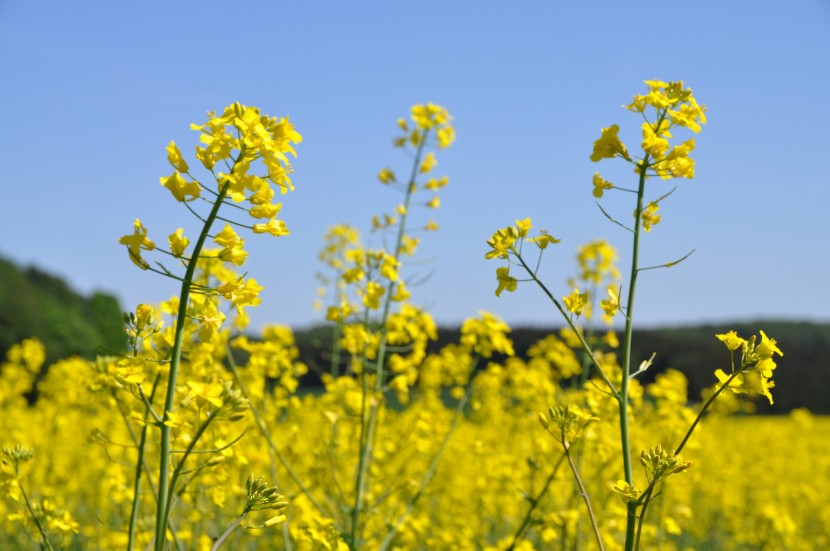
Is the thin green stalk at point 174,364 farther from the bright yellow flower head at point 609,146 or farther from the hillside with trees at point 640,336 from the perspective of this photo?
the hillside with trees at point 640,336

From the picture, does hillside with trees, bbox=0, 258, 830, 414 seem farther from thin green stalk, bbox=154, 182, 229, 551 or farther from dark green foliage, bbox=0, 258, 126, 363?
thin green stalk, bbox=154, 182, 229, 551

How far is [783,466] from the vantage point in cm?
1094

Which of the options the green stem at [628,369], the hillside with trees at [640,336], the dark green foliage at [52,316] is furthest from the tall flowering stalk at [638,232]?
the dark green foliage at [52,316]

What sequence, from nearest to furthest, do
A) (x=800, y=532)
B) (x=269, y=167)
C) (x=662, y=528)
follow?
1. (x=269, y=167)
2. (x=662, y=528)
3. (x=800, y=532)

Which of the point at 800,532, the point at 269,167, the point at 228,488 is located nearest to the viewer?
the point at 269,167

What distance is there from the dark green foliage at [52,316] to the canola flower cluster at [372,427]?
18061 millimetres

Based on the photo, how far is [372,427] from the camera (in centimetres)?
409

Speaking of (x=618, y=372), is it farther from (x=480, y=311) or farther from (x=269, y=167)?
(x=269, y=167)

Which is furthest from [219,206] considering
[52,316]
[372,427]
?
[52,316]

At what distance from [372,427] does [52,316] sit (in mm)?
27256

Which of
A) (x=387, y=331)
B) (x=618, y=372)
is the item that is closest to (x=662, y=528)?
(x=618, y=372)

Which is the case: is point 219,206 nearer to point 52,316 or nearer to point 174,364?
point 174,364

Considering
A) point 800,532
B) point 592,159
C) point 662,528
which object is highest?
Result: point 592,159

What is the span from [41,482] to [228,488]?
4.41 metres
